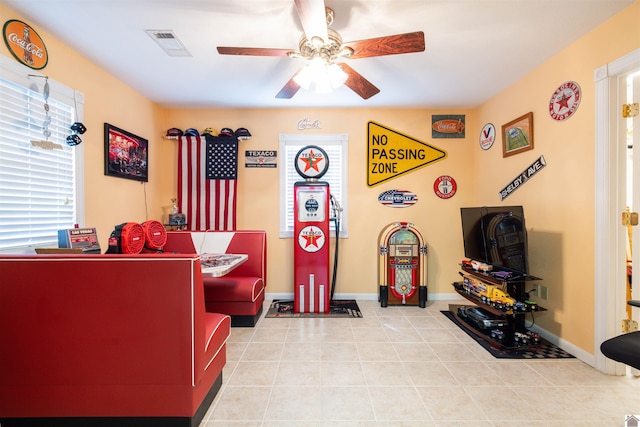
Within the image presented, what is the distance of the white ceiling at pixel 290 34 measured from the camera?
6.89 feet

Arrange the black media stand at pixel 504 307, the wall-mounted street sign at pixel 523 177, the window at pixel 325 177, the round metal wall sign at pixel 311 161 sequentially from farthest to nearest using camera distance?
the window at pixel 325 177 < the round metal wall sign at pixel 311 161 < the wall-mounted street sign at pixel 523 177 < the black media stand at pixel 504 307

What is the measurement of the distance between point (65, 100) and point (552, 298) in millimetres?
5027

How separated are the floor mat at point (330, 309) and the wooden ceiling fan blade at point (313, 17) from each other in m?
3.04

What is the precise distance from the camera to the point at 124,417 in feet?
5.40

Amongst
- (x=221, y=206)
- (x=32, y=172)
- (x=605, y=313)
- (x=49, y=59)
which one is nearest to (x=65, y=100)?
(x=49, y=59)

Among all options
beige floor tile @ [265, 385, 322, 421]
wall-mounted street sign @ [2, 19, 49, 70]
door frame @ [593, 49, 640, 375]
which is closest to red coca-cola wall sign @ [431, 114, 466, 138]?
door frame @ [593, 49, 640, 375]

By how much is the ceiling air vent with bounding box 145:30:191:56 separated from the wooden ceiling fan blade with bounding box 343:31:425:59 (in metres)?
1.60

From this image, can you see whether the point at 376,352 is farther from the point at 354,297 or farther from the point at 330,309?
the point at 354,297

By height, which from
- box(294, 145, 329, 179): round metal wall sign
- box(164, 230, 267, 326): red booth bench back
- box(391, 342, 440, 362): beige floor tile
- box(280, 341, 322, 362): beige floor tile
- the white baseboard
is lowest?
box(391, 342, 440, 362): beige floor tile

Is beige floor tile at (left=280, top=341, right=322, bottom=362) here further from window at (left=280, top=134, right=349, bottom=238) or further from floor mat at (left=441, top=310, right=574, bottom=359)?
window at (left=280, top=134, right=349, bottom=238)

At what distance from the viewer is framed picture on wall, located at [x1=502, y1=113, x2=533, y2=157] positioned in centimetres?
309

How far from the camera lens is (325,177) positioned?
14.0ft

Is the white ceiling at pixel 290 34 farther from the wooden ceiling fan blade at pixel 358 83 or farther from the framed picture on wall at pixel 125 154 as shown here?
the framed picture on wall at pixel 125 154

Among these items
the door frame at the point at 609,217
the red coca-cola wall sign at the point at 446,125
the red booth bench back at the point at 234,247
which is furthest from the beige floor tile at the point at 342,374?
the red coca-cola wall sign at the point at 446,125
